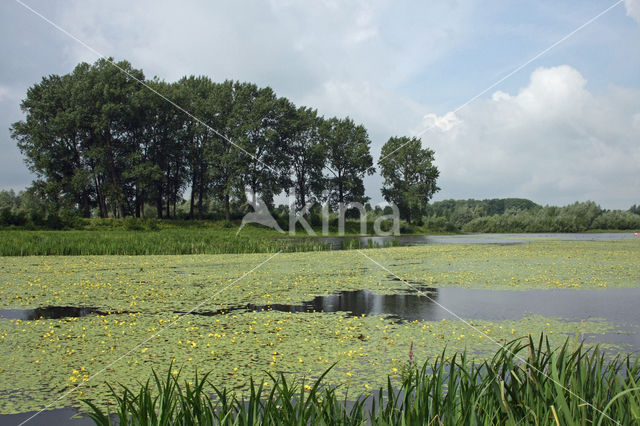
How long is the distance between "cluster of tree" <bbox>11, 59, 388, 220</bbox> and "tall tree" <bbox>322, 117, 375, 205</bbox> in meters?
0.16

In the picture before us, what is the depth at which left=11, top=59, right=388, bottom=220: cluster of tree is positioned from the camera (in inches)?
1426

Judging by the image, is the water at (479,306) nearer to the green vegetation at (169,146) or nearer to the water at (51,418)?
the water at (51,418)

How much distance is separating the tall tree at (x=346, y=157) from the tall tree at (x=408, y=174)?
5.19 meters

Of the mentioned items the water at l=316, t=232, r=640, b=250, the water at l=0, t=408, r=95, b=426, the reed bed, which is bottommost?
the water at l=0, t=408, r=95, b=426

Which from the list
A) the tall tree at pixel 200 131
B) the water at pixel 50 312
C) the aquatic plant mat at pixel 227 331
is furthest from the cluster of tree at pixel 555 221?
the water at pixel 50 312

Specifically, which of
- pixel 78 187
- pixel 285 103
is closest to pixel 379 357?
pixel 78 187

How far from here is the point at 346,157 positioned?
48.9m

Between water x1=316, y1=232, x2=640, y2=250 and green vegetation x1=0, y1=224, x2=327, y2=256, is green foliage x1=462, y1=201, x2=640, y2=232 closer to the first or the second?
water x1=316, y1=232, x2=640, y2=250

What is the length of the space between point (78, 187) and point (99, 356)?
117 ft

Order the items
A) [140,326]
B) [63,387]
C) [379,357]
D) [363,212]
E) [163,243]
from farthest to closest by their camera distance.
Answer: [363,212] < [163,243] < [140,326] < [379,357] < [63,387]

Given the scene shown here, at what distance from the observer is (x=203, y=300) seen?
845 cm

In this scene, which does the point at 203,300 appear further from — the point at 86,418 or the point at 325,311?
the point at 86,418

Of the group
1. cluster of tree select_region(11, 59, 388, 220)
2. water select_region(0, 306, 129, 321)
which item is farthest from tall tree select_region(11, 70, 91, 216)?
water select_region(0, 306, 129, 321)

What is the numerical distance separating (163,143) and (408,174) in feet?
94.2
